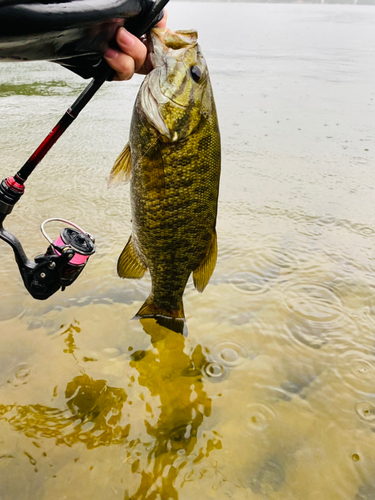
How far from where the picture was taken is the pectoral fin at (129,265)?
2.30 metres

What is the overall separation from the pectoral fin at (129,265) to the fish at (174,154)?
182 mm

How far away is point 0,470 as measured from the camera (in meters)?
1.83

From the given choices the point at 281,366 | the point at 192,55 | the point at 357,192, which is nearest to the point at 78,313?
the point at 281,366

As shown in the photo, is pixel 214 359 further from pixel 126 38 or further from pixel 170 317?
pixel 126 38

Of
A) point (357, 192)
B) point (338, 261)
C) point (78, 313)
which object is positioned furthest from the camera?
point (357, 192)

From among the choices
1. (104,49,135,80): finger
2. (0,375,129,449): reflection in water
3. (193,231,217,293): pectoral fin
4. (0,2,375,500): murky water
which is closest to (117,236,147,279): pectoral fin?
(193,231,217,293): pectoral fin

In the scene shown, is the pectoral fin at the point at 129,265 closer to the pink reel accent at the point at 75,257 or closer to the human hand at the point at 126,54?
the pink reel accent at the point at 75,257

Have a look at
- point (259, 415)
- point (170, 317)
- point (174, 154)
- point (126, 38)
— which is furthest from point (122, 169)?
point (259, 415)

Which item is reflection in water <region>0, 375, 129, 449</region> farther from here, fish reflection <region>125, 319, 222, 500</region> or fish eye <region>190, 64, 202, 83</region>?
fish eye <region>190, 64, 202, 83</region>

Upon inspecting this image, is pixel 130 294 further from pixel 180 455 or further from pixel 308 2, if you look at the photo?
pixel 308 2

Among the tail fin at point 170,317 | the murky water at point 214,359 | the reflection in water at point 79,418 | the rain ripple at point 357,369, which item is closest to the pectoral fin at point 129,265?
the tail fin at point 170,317

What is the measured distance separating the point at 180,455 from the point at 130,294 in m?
1.24

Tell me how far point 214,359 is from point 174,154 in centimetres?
126

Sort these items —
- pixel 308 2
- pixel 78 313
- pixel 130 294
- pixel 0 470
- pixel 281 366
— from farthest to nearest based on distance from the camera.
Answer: pixel 308 2
pixel 130 294
pixel 78 313
pixel 281 366
pixel 0 470
